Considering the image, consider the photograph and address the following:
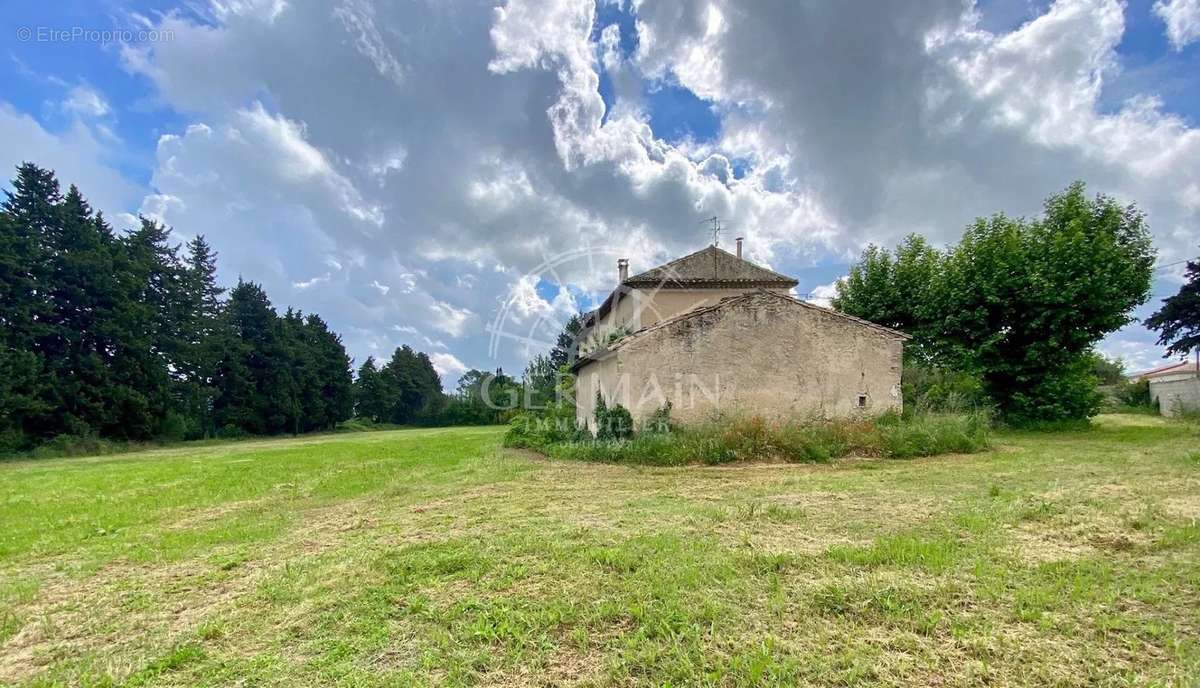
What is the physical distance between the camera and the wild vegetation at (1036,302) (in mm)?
16312

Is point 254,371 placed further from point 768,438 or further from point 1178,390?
point 1178,390

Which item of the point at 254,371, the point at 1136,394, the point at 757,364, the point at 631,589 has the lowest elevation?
the point at 631,589

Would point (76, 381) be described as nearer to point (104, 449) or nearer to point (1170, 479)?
point (104, 449)

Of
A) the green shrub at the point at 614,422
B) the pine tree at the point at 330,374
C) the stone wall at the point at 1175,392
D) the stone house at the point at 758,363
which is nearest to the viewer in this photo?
the green shrub at the point at 614,422

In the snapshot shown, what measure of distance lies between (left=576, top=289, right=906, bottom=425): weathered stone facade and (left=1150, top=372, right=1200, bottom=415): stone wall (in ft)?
76.9

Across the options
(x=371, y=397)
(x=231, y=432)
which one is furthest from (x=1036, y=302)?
(x=371, y=397)

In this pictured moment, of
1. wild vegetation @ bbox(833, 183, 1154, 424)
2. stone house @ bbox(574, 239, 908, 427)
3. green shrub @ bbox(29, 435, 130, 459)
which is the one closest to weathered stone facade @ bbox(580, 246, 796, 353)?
wild vegetation @ bbox(833, 183, 1154, 424)

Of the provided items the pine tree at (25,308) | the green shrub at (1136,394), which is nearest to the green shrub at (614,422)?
the pine tree at (25,308)

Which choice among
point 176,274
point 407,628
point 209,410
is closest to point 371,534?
point 407,628

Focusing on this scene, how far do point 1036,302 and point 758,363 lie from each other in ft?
38.0

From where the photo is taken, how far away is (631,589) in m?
3.79

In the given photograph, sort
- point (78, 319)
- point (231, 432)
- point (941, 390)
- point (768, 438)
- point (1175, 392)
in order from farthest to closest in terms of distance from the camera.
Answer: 1. point (231, 432)
2. point (1175, 392)
3. point (78, 319)
4. point (941, 390)
5. point (768, 438)

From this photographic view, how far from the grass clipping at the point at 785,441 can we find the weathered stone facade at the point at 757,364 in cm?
65

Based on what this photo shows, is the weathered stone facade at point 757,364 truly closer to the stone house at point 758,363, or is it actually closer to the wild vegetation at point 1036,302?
the stone house at point 758,363
